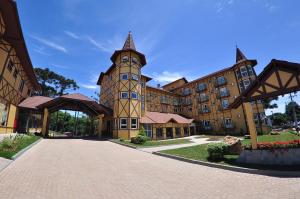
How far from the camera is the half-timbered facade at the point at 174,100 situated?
2702 cm

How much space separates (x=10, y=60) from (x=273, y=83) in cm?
2268

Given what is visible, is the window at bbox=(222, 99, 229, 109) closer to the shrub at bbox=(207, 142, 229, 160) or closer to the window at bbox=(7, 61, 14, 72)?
the shrub at bbox=(207, 142, 229, 160)

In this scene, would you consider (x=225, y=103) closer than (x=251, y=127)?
No

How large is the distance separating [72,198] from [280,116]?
97904 millimetres

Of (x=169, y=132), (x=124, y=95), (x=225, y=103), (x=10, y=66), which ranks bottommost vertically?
(x=169, y=132)

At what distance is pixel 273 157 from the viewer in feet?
27.6

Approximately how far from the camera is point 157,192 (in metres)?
5.21

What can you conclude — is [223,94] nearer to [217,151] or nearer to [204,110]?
[204,110]

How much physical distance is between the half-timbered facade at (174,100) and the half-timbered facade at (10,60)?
1292cm

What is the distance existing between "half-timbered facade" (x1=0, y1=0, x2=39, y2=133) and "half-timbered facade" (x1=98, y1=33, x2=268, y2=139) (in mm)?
12925

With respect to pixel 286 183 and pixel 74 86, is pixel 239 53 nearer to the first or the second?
pixel 286 183

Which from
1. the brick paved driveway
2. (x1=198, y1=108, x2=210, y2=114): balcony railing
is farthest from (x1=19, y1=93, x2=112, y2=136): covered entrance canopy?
(x1=198, y1=108, x2=210, y2=114): balcony railing

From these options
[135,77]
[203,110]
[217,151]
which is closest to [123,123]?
[135,77]

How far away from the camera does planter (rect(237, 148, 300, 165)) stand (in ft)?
26.5
